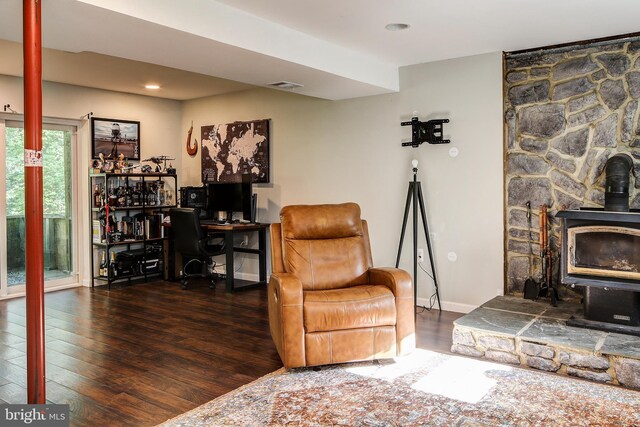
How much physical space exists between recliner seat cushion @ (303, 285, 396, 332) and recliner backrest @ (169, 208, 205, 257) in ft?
9.52

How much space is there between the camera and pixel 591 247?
3.63 m

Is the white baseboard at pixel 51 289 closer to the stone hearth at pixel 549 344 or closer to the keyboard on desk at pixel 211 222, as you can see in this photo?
the keyboard on desk at pixel 211 222

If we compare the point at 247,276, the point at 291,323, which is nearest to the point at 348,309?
the point at 291,323

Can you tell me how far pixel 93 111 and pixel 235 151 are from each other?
186cm

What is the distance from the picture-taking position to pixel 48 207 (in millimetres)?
6094

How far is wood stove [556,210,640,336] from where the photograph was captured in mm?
3414

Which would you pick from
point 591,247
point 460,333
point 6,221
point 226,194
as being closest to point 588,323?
point 591,247

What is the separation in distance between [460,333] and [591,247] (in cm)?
115

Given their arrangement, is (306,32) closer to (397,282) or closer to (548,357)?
(397,282)

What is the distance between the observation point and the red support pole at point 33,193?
2.36m

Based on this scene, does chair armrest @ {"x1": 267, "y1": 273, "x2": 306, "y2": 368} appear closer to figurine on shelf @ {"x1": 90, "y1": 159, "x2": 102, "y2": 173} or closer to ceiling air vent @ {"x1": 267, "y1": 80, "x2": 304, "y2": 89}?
ceiling air vent @ {"x1": 267, "y1": 80, "x2": 304, "y2": 89}

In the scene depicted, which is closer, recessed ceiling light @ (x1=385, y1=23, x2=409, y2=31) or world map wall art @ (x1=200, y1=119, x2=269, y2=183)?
recessed ceiling light @ (x1=385, y1=23, x2=409, y2=31)

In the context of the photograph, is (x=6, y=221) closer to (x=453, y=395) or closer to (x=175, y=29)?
(x=175, y=29)

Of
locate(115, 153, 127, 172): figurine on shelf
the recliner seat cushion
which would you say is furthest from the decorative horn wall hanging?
the recliner seat cushion
